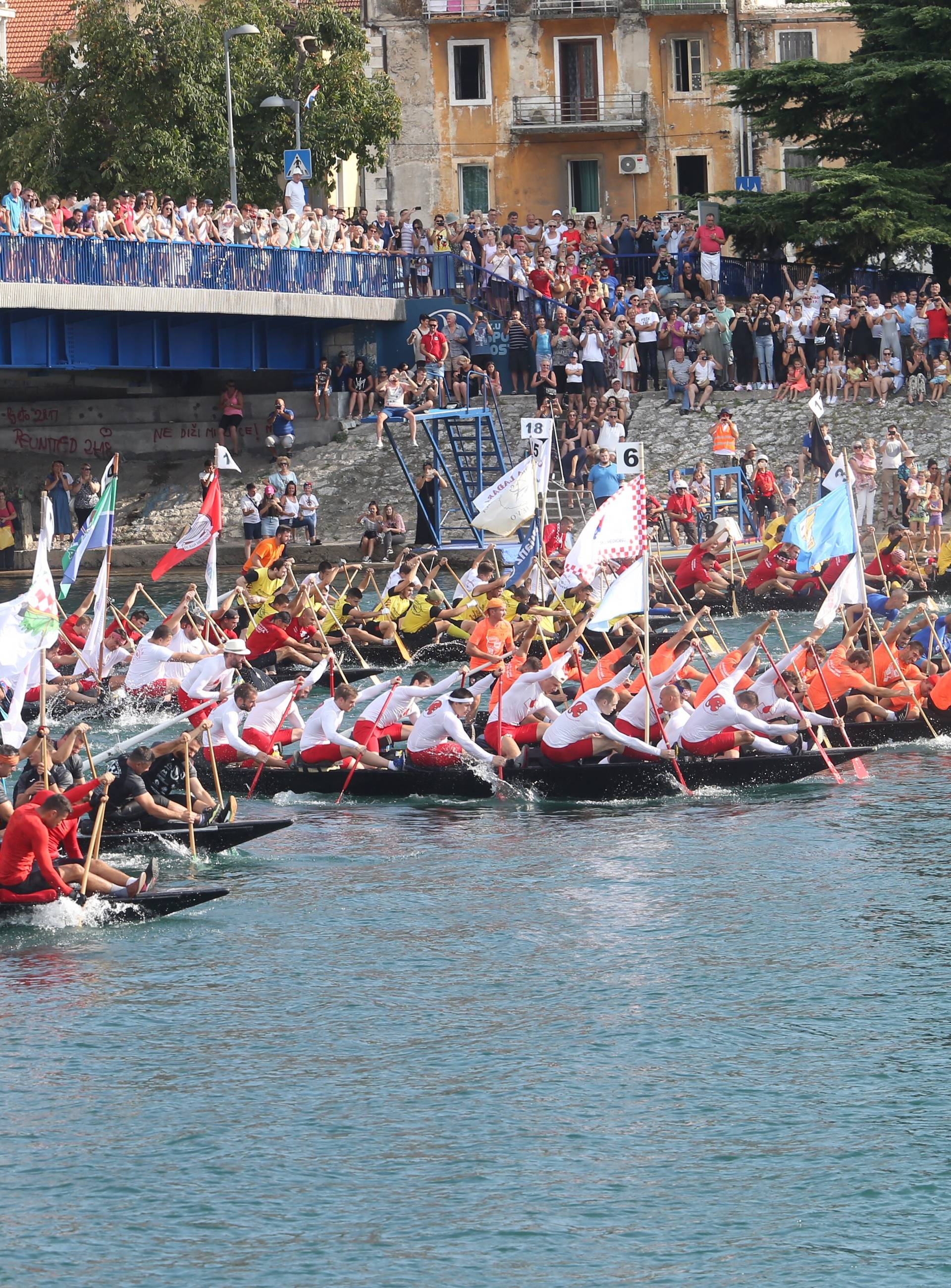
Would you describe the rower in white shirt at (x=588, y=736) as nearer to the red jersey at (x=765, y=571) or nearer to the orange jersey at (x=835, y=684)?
the orange jersey at (x=835, y=684)

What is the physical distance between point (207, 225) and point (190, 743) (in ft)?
72.7

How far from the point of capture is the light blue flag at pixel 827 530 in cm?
2323

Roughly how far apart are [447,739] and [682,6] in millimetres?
40404

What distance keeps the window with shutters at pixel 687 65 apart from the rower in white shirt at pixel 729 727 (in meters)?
39.4

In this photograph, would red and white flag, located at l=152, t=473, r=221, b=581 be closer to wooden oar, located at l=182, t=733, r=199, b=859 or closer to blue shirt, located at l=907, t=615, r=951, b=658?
wooden oar, located at l=182, t=733, r=199, b=859

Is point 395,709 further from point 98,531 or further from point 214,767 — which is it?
point 98,531

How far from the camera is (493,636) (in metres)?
25.1

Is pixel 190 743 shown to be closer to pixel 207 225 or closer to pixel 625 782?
pixel 625 782

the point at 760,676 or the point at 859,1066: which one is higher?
the point at 760,676

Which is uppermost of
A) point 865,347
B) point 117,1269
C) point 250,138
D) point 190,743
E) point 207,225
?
point 250,138

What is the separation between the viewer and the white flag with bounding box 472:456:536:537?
30.5m

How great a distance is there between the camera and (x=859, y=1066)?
13.9 meters

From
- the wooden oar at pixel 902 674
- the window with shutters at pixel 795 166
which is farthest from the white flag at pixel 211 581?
the window with shutters at pixel 795 166

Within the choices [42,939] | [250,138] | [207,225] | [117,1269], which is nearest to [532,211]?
[250,138]
